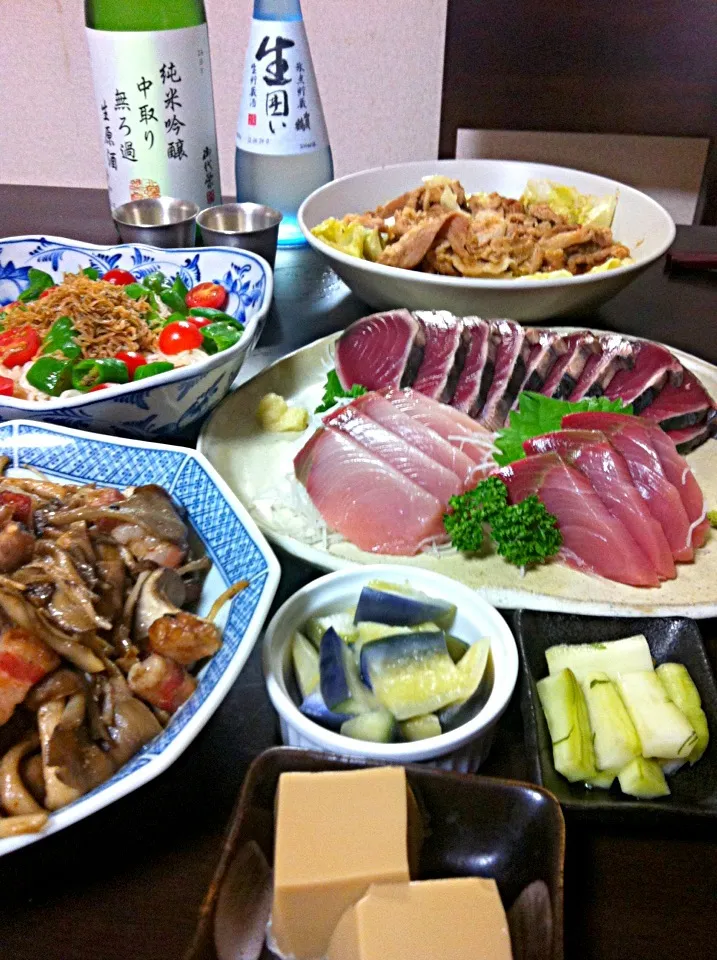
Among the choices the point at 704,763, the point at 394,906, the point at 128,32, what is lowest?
the point at 704,763

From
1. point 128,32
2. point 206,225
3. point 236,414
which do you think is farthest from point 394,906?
point 128,32

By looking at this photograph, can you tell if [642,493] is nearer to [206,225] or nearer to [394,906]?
[394,906]

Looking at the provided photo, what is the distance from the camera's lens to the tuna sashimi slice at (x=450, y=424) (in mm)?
1634

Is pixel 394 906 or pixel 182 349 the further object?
pixel 182 349

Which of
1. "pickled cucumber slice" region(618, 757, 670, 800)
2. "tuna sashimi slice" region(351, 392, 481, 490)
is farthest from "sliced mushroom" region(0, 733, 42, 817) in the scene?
"tuna sashimi slice" region(351, 392, 481, 490)

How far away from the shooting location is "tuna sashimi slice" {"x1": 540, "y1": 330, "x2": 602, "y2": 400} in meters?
1.81

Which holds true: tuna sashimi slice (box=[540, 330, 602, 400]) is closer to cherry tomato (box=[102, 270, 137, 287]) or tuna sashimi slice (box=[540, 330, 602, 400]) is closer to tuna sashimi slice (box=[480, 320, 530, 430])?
tuna sashimi slice (box=[480, 320, 530, 430])

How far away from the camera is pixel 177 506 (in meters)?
1.25

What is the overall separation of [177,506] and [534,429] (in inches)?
31.9

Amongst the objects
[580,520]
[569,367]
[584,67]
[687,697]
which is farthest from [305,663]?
[584,67]

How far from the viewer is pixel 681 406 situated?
5.68 ft

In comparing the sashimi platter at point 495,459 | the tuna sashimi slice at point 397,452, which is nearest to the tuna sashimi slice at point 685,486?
the sashimi platter at point 495,459

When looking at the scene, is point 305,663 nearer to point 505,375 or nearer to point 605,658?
point 605,658

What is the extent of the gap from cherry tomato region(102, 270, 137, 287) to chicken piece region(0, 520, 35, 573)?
106cm
